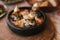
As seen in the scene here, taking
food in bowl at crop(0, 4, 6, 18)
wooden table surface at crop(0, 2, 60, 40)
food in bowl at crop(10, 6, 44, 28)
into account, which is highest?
A: food in bowl at crop(0, 4, 6, 18)

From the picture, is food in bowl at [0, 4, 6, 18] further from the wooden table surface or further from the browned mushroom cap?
the browned mushroom cap

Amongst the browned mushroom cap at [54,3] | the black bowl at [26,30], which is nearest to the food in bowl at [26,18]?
the black bowl at [26,30]

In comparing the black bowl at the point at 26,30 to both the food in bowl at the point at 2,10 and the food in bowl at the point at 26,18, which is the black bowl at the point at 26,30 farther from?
the food in bowl at the point at 2,10

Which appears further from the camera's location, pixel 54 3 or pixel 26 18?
pixel 54 3

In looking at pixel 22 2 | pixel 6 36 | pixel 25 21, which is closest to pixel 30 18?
pixel 25 21

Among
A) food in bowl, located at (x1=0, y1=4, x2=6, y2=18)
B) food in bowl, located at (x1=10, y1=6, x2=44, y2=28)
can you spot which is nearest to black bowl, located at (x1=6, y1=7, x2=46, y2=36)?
food in bowl, located at (x1=10, y1=6, x2=44, y2=28)

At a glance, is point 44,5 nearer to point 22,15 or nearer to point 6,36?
point 22,15

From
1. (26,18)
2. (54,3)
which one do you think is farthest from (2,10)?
(54,3)

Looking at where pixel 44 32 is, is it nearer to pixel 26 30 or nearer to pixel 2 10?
pixel 26 30
